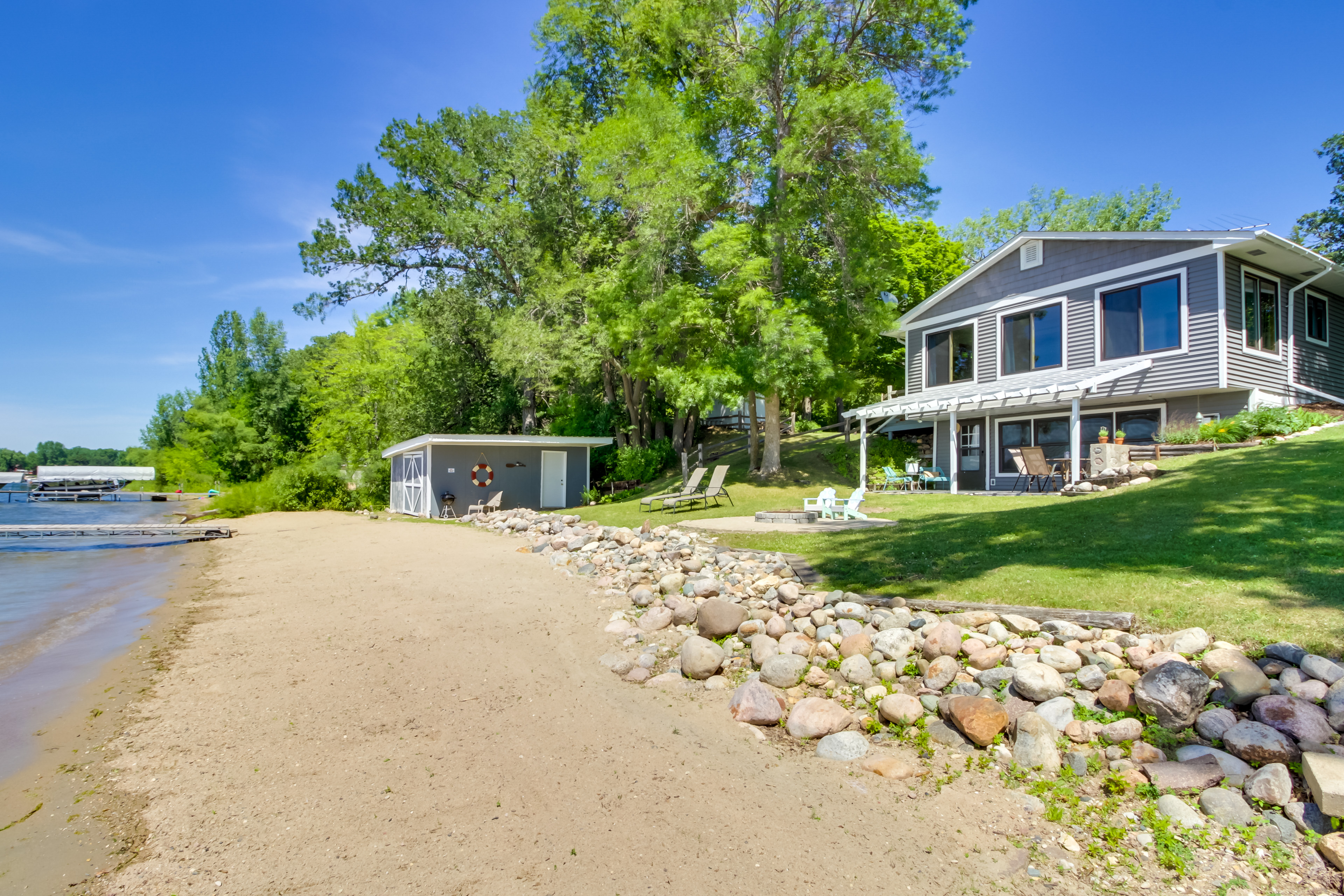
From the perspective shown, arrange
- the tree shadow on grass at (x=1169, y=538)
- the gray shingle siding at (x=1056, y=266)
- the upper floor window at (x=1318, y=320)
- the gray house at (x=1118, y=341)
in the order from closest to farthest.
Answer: the tree shadow on grass at (x=1169, y=538) < the gray house at (x=1118, y=341) < the gray shingle siding at (x=1056, y=266) < the upper floor window at (x=1318, y=320)

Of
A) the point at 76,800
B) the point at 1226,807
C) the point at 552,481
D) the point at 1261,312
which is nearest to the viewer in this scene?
the point at 1226,807

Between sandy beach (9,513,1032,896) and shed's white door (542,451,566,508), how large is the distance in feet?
47.7

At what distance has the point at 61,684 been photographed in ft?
20.0

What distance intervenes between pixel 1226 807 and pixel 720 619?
3.94 meters

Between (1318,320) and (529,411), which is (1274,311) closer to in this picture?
(1318,320)

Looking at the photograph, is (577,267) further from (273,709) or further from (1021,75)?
(273,709)

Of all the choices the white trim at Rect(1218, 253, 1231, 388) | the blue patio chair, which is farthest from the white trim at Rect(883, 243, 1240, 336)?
the blue patio chair

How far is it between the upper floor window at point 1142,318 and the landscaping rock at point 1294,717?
1190 cm

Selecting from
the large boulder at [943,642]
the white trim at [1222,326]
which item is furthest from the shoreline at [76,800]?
the white trim at [1222,326]

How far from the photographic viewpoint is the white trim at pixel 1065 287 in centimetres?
1290

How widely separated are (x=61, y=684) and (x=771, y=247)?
16.7m

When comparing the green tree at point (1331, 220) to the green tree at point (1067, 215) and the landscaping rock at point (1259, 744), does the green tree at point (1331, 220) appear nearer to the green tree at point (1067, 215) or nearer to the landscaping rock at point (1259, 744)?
the green tree at point (1067, 215)

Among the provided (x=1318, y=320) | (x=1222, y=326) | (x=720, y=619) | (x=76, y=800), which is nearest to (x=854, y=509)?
(x=720, y=619)

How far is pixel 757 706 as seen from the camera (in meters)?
4.86
